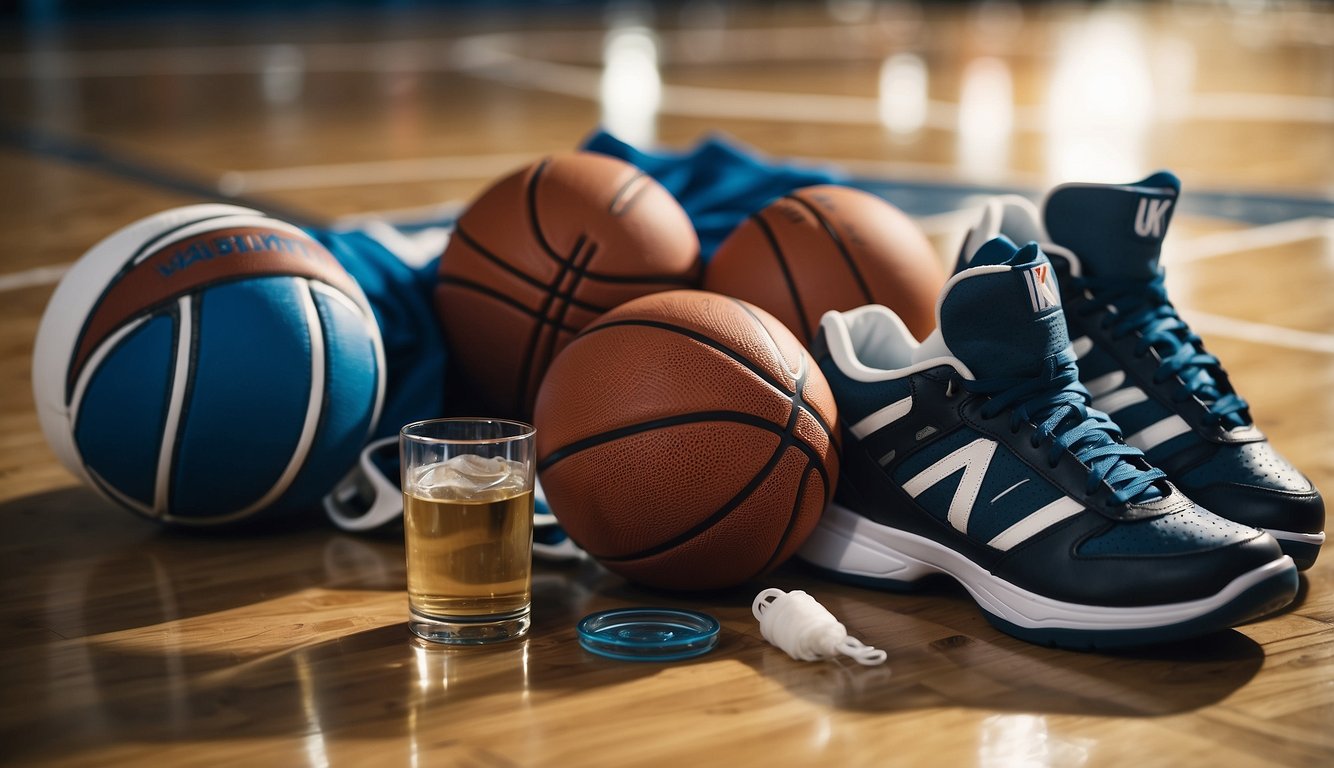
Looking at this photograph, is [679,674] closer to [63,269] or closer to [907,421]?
[907,421]

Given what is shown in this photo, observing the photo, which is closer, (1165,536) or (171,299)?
(1165,536)

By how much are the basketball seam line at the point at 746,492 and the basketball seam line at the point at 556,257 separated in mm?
557

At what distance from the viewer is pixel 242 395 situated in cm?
233

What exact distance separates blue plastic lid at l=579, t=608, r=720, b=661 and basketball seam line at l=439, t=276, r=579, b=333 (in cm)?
67

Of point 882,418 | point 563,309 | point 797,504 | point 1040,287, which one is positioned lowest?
point 797,504

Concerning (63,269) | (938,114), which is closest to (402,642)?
(63,269)

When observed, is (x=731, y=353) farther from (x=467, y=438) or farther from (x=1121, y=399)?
(x=1121, y=399)

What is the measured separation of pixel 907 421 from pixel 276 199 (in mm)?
3939

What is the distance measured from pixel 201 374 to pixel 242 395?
0.07 metres

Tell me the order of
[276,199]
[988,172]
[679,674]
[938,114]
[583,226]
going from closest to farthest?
[679,674] < [583,226] < [276,199] < [988,172] < [938,114]

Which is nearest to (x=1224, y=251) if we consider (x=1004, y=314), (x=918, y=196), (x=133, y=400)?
(x=918, y=196)

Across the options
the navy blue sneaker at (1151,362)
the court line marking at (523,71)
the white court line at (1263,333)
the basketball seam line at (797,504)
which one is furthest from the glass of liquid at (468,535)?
the court line marking at (523,71)

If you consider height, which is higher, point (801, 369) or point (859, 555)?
point (801, 369)

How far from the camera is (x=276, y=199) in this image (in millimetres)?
5617
